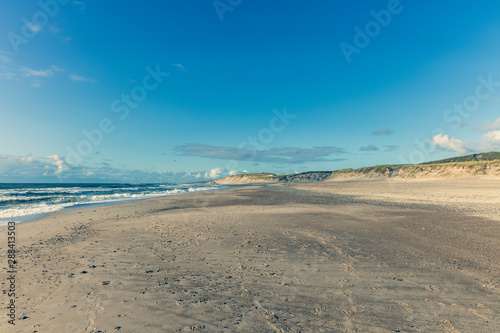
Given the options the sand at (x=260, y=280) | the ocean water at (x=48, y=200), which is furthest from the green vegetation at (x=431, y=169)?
the ocean water at (x=48, y=200)

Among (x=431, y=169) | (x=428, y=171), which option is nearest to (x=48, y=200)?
(x=428, y=171)

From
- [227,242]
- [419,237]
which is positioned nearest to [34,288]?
[227,242]

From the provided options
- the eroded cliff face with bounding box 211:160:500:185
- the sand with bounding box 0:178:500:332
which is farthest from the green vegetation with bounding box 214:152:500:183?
the sand with bounding box 0:178:500:332

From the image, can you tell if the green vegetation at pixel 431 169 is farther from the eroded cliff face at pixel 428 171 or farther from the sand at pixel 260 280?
the sand at pixel 260 280

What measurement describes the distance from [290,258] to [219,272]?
2.65 meters

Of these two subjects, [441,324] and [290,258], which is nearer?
[441,324]

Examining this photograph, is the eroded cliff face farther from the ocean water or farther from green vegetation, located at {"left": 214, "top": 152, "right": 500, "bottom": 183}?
the ocean water

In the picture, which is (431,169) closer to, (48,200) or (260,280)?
(260,280)

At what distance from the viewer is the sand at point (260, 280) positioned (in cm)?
477

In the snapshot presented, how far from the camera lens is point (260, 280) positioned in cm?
657

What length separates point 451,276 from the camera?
22.4 ft

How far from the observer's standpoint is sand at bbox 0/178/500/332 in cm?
477

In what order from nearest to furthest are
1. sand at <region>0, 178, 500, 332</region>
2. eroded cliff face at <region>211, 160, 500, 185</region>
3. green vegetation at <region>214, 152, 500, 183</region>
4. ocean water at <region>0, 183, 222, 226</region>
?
sand at <region>0, 178, 500, 332</region> → ocean water at <region>0, 183, 222, 226</region> → eroded cliff face at <region>211, 160, 500, 185</region> → green vegetation at <region>214, 152, 500, 183</region>

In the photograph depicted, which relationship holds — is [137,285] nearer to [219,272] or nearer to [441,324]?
[219,272]
